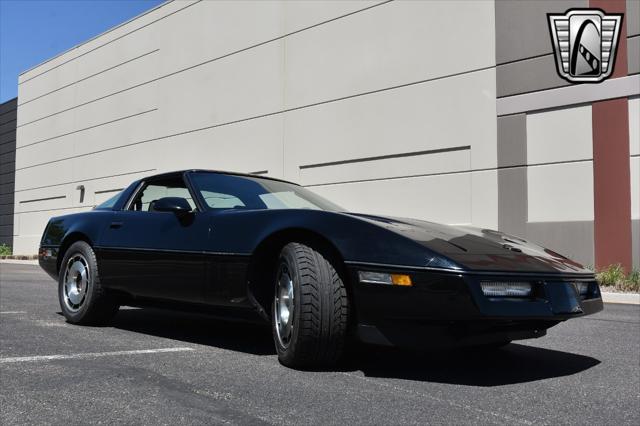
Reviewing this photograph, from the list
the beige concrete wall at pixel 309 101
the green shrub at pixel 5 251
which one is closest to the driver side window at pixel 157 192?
the beige concrete wall at pixel 309 101

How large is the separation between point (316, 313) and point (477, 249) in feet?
3.01

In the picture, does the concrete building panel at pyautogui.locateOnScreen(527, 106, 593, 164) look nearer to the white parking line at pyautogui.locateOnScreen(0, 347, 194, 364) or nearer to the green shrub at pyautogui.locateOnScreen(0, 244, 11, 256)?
the white parking line at pyautogui.locateOnScreen(0, 347, 194, 364)

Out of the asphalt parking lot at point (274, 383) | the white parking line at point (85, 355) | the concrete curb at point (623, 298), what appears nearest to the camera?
the asphalt parking lot at point (274, 383)

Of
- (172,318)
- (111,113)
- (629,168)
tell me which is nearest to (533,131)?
(629,168)

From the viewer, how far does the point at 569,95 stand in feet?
38.1

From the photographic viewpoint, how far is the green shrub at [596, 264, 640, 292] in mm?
9898

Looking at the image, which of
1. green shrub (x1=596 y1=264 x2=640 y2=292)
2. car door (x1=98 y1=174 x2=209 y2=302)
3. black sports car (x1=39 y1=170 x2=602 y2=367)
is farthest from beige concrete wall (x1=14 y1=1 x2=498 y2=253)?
black sports car (x1=39 y1=170 x2=602 y2=367)

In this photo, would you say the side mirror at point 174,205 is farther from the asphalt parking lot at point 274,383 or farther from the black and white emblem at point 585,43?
the black and white emblem at point 585,43

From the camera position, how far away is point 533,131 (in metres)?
12.0

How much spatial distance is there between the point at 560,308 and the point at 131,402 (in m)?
2.08

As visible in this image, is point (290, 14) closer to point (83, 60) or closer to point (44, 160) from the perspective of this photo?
point (83, 60)

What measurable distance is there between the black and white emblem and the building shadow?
8.96m

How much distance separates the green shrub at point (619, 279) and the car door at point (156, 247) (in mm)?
8261

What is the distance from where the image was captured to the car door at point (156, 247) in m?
3.90
